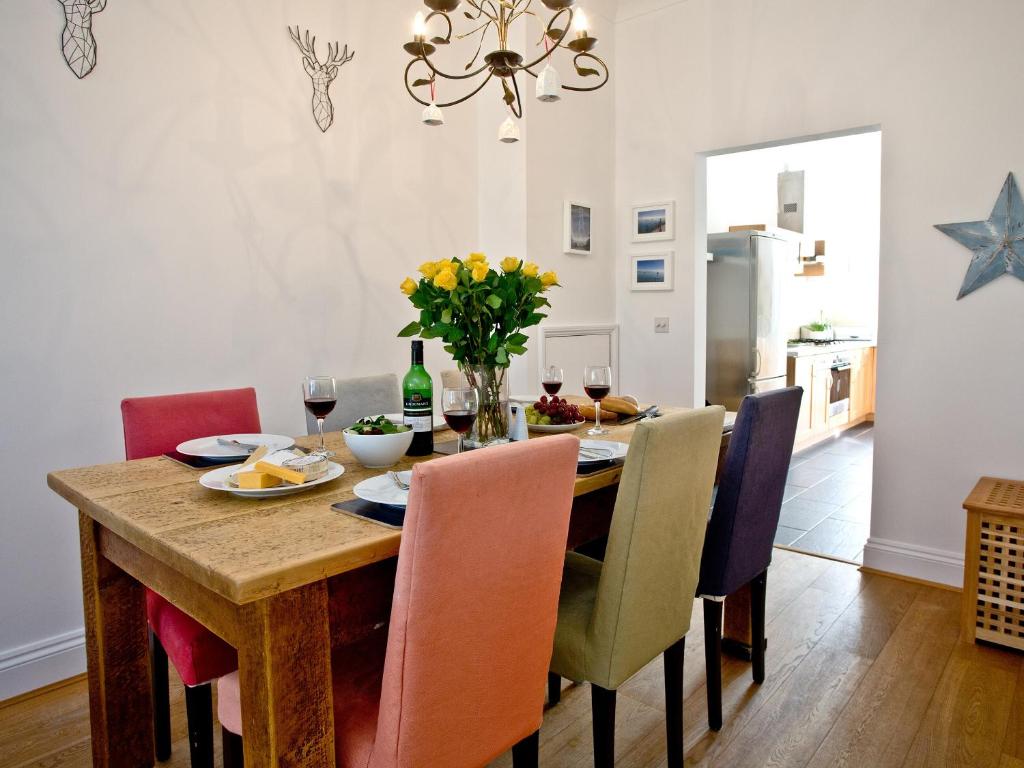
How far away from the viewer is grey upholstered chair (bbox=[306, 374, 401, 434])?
2398 mm

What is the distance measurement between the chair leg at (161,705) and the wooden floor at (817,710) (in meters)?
0.05

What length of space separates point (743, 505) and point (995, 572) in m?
1.26

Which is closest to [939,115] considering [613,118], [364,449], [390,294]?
[613,118]

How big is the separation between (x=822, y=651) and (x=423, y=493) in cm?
200

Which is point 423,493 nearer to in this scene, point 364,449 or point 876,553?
point 364,449

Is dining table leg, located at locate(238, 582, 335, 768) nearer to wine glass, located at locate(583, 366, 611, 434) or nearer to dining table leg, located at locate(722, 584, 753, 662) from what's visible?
wine glass, located at locate(583, 366, 611, 434)

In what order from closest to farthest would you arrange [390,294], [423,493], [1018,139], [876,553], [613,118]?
1. [423,493]
2. [1018,139]
3. [876,553]
4. [390,294]
5. [613,118]

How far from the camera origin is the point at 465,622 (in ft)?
3.53

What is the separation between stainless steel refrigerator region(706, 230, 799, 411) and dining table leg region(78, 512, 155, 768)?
4.04 meters

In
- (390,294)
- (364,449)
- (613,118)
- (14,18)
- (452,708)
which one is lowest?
(452,708)

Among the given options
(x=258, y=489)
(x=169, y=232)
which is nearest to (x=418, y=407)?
(x=258, y=489)

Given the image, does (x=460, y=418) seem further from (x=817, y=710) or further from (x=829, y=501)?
(x=829, y=501)

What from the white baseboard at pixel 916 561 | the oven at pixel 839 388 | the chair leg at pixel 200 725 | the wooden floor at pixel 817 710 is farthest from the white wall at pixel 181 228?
the oven at pixel 839 388

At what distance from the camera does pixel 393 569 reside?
1.25 metres
